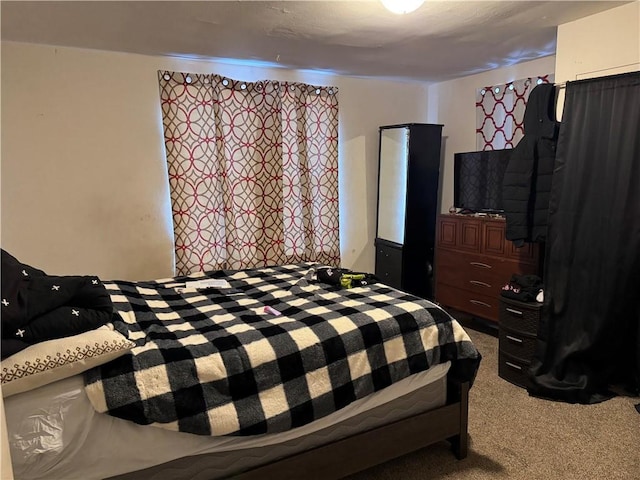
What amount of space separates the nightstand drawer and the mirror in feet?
4.73

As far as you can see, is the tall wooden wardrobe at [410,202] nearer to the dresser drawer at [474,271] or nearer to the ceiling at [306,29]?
the dresser drawer at [474,271]

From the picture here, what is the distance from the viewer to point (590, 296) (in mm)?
2703

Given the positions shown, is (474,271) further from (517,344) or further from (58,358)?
(58,358)

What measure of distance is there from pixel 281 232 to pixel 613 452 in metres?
2.78

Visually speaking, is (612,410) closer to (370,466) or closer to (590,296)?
(590,296)

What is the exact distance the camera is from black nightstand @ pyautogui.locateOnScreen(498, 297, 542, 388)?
2902 mm

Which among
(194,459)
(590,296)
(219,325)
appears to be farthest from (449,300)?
(194,459)

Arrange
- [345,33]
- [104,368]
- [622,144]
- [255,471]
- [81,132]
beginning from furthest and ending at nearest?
[81,132] → [345,33] → [622,144] → [255,471] → [104,368]

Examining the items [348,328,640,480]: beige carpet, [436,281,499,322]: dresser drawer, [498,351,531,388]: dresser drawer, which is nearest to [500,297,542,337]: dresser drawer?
[498,351,531,388]: dresser drawer

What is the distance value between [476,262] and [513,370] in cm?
106

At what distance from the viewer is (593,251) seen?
2.68 m

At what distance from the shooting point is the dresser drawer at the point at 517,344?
115 inches

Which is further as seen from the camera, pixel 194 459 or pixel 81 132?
pixel 81 132

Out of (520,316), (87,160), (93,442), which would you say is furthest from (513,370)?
(87,160)
